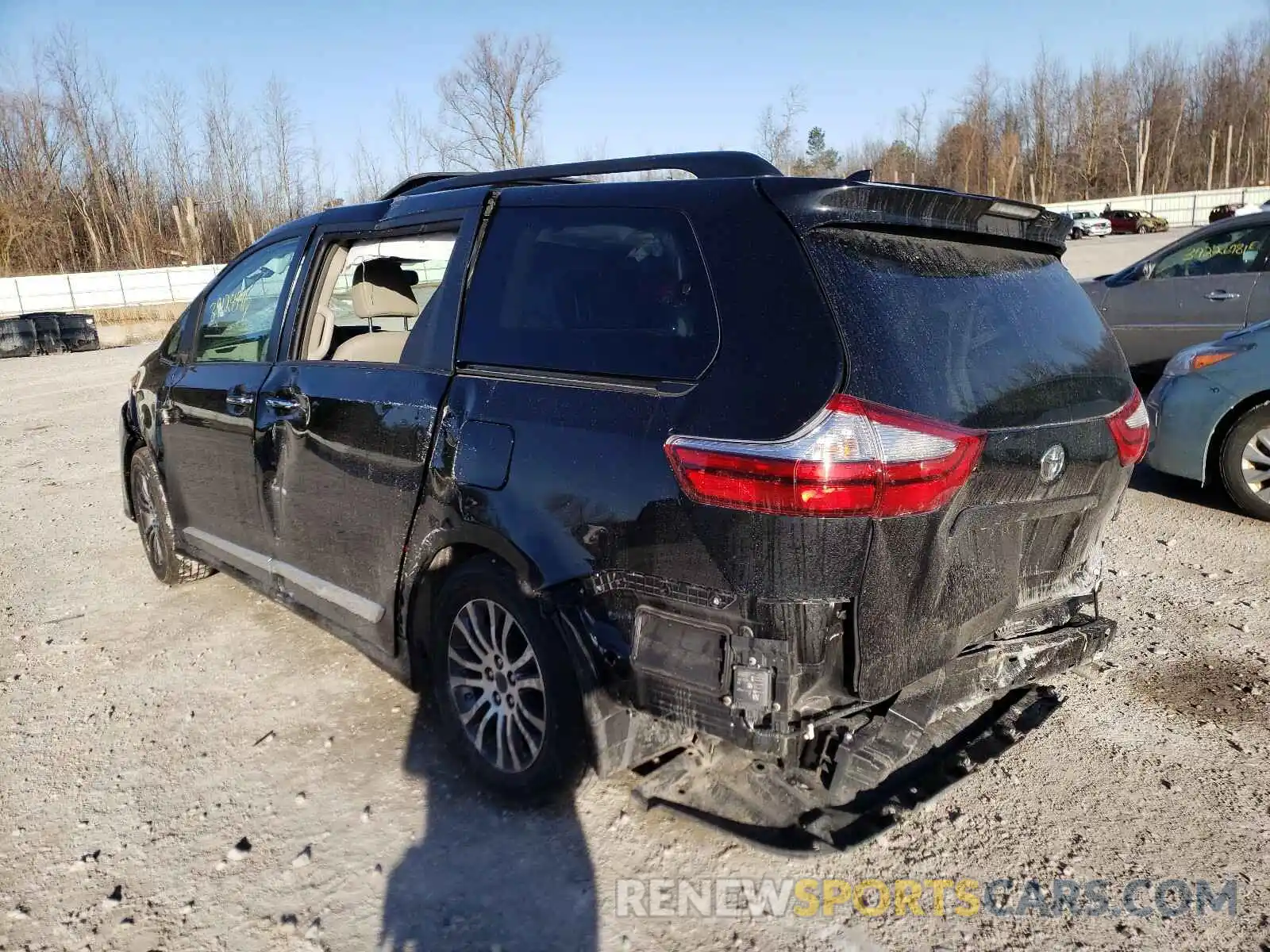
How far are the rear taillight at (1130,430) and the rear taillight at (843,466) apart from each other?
35.2 inches

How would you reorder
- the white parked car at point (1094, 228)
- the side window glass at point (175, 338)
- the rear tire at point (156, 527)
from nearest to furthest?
the side window glass at point (175, 338) < the rear tire at point (156, 527) < the white parked car at point (1094, 228)

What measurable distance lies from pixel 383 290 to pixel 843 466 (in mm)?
2668

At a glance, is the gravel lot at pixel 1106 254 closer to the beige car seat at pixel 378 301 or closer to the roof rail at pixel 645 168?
the beige car seat at pixel 378 301

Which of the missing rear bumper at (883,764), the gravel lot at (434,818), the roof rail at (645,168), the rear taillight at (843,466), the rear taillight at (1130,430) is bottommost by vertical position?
the gravel lot at (434,818)

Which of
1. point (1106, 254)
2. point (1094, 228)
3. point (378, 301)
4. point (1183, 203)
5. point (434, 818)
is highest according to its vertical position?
point (1183, 203)

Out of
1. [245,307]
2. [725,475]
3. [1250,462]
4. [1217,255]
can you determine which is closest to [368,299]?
[245,307]

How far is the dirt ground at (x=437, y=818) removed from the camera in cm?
246

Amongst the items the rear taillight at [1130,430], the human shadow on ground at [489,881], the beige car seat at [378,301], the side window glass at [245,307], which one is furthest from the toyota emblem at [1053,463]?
the side window glass at [245,307]

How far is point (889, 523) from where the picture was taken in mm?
2172

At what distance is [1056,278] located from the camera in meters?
2.98

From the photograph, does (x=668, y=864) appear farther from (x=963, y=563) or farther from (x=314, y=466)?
(x=314, y=466)

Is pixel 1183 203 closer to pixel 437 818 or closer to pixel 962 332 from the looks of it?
pixel 962 332

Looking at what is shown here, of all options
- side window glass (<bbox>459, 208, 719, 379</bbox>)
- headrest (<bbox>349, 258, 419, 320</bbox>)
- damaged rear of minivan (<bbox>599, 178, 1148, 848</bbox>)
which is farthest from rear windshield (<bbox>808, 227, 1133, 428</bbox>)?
headrest (<bbox>349, 258, 419, 320</bbox>)

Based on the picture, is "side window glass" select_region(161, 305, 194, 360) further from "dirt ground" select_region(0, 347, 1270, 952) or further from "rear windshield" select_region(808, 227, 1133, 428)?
"rear windshield" select_region(808, 227, 1133, 428)
